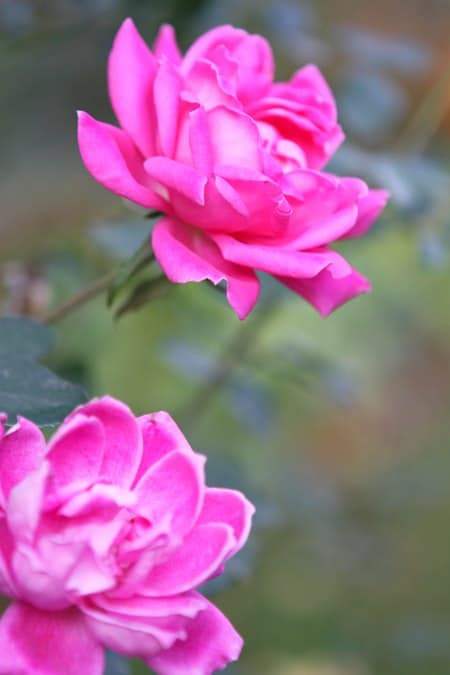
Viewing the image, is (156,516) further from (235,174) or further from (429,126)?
(429,126)

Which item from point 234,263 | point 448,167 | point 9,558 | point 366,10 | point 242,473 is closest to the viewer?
point 9,558

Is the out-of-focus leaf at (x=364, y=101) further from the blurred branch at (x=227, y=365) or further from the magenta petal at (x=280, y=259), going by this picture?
the magenta petal at (x=280, y=259)

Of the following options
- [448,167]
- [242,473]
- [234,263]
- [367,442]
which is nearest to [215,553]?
[234,263]

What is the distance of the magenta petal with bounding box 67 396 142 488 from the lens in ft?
1.64

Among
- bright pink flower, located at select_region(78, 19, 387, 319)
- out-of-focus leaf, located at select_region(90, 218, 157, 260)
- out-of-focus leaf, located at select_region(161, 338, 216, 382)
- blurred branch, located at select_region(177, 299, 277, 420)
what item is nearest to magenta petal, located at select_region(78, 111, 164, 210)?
bright pink flower, located at select_region(78, 19, 387, 319)

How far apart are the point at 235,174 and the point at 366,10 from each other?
1486 millimetres

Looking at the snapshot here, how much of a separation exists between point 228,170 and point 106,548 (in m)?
0.21

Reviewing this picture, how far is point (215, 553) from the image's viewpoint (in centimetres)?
48

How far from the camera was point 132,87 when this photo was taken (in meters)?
0.60

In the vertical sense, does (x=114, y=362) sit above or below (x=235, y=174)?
below

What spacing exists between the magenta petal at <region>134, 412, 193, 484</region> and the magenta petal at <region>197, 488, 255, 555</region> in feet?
0.08

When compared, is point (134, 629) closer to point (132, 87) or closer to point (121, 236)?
point (132, 87)

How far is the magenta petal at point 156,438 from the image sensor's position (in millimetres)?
509

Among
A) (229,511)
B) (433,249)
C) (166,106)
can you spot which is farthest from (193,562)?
(433,249)
